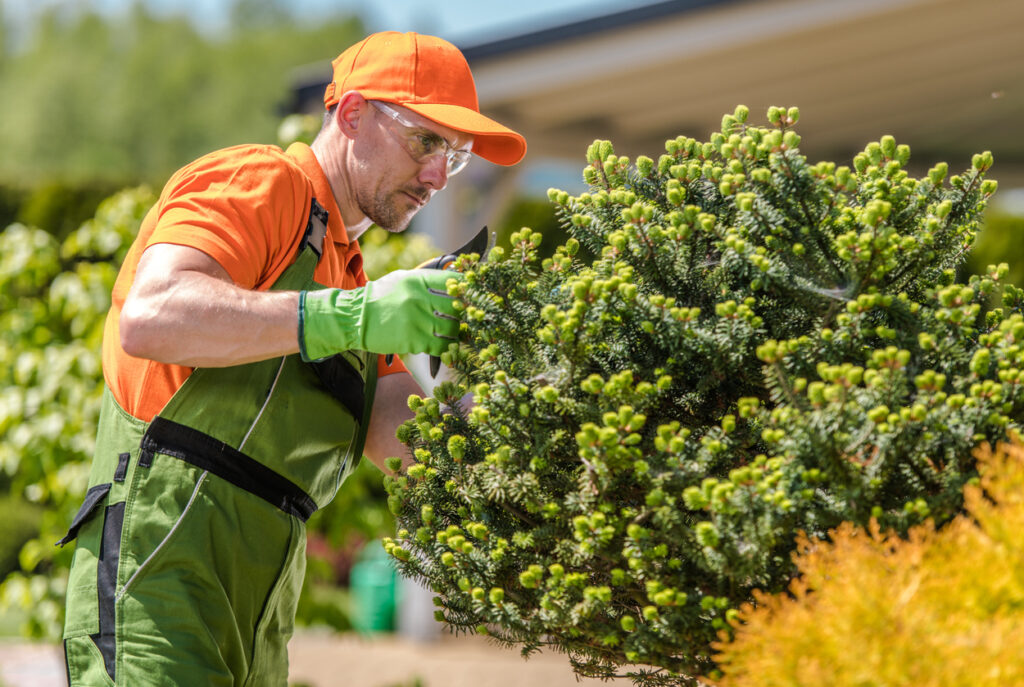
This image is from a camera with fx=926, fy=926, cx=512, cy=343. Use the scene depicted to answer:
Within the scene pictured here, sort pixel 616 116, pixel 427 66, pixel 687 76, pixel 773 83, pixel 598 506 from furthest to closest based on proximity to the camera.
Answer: pixel 616 116 → pixel 773 83 → pixel 687 76 → pixel 427 66 → pixel 598 506

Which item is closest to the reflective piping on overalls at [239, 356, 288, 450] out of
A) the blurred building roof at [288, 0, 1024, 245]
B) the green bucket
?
the blurred building roof at [288, 0, 1024, 245]

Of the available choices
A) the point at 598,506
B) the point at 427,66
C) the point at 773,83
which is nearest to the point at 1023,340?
the point at 598,506

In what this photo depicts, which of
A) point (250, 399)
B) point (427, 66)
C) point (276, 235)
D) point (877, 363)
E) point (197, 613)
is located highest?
point (427, 66)

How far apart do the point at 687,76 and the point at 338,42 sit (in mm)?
41356

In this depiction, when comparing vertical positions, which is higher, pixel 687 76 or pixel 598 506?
pixel 687 76

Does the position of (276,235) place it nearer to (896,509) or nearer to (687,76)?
(896,509)

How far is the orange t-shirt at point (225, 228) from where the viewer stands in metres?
1.70

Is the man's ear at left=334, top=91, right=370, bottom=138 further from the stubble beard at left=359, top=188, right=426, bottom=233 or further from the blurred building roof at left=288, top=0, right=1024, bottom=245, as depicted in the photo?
the blurred building roof at left=288, top=0, right=1024, bottom=245

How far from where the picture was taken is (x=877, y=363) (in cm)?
127

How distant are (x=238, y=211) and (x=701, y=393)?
93 centimetres

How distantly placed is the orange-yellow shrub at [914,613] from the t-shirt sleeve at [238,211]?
1115 millimetres

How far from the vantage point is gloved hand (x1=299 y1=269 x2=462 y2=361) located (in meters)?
1.65

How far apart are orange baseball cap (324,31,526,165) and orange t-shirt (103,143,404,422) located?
247 mm

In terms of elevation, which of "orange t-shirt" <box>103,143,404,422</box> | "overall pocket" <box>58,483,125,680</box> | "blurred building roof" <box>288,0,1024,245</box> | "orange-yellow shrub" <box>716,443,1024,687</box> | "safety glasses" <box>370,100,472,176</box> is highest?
"blurred building roof" <box>288,0,1024,245</box>
